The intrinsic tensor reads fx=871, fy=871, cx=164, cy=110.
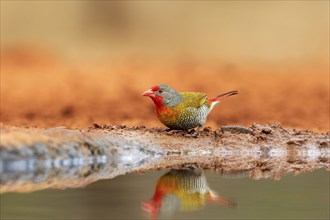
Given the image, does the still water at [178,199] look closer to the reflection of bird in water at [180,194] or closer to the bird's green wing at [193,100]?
the reflection of bird in water at [180,194]

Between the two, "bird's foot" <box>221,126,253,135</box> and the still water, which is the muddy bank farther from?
the still water

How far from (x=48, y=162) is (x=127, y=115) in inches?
254

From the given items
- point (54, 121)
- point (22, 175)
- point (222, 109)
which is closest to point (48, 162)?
point (22, 175)

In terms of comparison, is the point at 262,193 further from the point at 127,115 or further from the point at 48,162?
the point at 127,115

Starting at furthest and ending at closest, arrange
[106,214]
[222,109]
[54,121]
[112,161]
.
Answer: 1. [222,109]
2. [54,121]
3. [112,161]
4. [106,214]

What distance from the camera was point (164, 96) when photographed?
10227 mm

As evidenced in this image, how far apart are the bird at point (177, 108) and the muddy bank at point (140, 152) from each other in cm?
22

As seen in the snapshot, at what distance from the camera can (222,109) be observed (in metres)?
15.9

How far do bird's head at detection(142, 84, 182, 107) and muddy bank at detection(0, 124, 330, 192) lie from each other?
0.43 meters

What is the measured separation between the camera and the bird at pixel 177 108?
10195 millimetres

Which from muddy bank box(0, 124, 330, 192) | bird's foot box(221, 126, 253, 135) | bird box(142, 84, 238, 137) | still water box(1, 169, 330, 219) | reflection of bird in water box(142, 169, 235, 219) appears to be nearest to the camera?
still water box(1, 169, 330, 219)

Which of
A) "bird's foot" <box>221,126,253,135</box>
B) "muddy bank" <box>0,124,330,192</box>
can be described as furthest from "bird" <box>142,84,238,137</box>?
"bird's foot" <box>221,126,253,135</box>

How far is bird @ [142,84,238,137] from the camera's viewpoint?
10.2 m

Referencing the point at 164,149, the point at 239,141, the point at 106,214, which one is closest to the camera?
the point at 106,214
